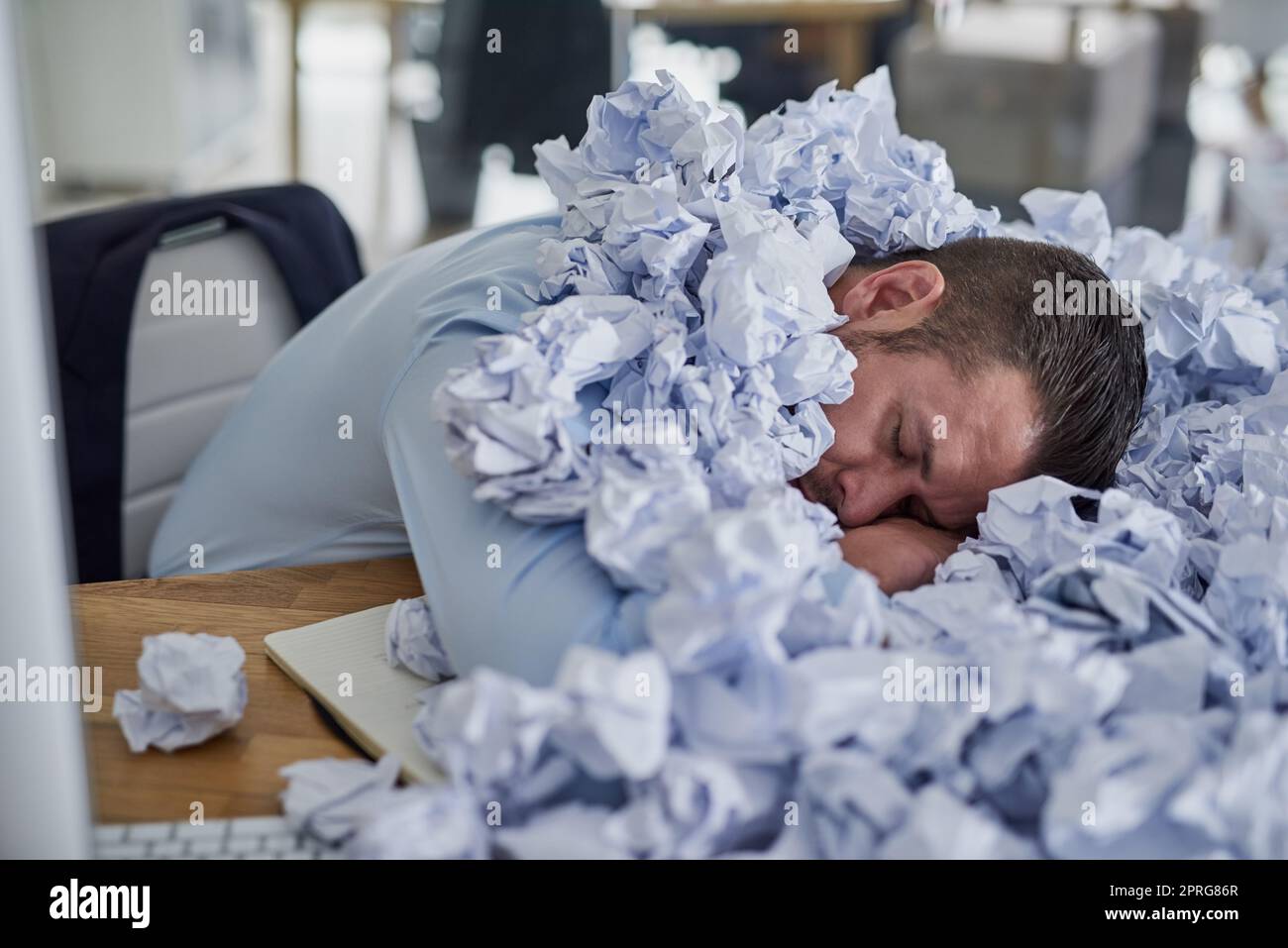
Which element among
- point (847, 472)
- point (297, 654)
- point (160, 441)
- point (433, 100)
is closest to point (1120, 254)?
point (847, 472)

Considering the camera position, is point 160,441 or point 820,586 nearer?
point 820,586

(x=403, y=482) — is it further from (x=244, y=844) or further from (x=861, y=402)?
(x=861, y=402)

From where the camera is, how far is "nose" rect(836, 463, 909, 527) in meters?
0.95

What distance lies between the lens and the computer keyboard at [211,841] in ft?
2.12

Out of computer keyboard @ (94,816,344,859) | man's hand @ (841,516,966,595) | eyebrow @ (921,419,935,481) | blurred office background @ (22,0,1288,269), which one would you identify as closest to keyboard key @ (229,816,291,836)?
computer keyboard @ (94,816,344,859)

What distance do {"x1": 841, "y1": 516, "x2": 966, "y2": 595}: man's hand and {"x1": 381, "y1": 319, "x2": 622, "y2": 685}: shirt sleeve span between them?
0.84 ft

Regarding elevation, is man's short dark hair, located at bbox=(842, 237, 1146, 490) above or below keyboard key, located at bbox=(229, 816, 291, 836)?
above

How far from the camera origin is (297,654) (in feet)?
2.67

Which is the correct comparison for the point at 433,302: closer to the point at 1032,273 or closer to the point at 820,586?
the point at 820,586

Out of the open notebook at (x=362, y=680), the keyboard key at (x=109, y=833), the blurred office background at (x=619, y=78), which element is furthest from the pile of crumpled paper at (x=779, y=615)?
the blurred office background at (x=619, y=78)

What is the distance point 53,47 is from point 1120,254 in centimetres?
361

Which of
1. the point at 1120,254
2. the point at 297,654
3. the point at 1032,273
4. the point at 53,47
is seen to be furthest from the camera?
the point at 53,47

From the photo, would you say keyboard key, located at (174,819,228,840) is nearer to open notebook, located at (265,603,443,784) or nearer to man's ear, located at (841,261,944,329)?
open notebook, located at (265,603,443,784)

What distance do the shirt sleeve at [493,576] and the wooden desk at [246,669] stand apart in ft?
0.37
